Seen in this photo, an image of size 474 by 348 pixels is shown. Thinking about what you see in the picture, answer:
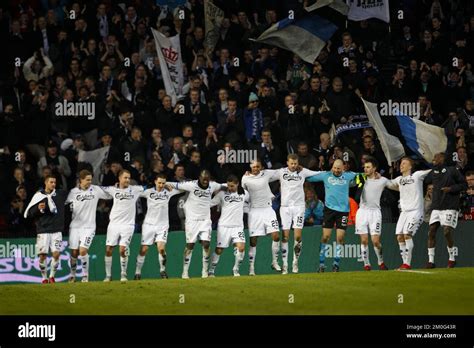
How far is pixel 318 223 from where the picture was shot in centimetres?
2578

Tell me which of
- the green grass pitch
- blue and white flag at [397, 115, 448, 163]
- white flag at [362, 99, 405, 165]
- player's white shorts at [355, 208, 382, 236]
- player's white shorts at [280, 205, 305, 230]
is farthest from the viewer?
blue and white flag at [397, 115, 448, 163]

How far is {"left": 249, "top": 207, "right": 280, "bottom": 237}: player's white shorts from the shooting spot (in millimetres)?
24719

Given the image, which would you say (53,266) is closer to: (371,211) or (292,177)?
(292,177)

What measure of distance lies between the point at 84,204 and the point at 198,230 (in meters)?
2.28

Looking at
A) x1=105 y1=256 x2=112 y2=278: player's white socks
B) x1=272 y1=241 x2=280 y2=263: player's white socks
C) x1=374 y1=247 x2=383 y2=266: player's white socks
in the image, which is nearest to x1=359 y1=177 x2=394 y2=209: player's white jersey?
x1=374 y1=247 x2=383 y2=266: player's white socks

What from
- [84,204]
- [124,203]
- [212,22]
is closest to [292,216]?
[124,203]

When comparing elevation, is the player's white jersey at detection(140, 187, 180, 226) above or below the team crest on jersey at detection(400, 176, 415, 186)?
below

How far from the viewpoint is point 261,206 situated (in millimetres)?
24875

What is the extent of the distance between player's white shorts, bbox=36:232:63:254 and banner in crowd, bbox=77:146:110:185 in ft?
5.17

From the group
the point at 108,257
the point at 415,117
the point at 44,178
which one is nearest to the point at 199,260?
the point at 108,257

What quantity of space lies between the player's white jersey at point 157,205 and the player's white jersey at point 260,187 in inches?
55.2

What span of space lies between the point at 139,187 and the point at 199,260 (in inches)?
97.4

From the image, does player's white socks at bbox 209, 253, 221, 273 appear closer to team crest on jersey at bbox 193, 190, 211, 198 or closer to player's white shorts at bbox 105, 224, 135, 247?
team crest on jersey at bbox 193, 190, 211, 198

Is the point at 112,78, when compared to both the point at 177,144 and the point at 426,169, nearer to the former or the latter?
the point at 177,144
